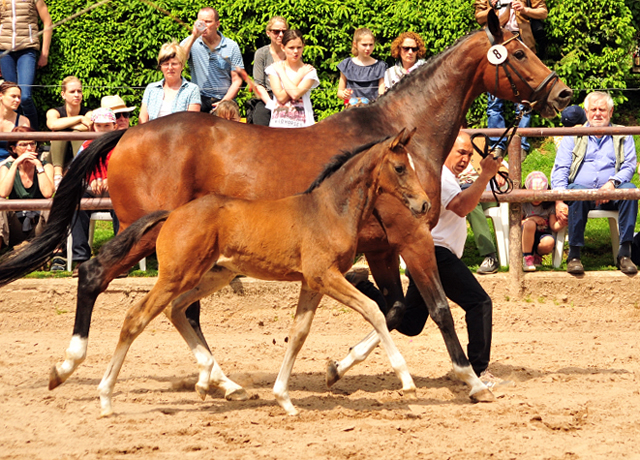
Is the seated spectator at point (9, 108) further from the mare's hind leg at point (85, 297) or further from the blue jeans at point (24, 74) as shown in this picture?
the mare's hind leg at point (85, 297)

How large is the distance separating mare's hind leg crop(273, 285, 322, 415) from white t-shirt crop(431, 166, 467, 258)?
1049 mm

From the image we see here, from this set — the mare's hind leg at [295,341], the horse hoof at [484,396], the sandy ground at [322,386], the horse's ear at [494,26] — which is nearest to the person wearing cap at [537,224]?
the sandy ground at [322,386]

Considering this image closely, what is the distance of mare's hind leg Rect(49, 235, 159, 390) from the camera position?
495 centimetres

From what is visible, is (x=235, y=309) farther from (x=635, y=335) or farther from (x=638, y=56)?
(x=638, y=56)

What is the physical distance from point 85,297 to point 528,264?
444 cm

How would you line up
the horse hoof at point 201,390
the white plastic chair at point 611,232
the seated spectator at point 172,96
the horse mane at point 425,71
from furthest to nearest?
the white plastic chair at point 611,232 → the seated spectator at point 172,96 → the horse mane at point 425,71 → the horse hoof at point 201,390

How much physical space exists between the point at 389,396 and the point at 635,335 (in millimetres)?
2695

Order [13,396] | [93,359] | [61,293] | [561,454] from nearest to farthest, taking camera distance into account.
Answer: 1. [561,454]
2. [13,396]
3. [93,359]
4. [61,293]

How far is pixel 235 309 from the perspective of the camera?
7.66 m

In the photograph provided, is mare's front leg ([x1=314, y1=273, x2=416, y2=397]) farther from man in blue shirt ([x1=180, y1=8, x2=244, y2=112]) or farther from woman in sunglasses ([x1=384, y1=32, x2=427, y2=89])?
woman in sunglasses ([x1=384, y1=32, x2=427, y2=89])

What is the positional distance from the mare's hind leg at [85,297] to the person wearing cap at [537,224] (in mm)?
4095

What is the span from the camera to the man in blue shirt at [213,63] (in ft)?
26.9

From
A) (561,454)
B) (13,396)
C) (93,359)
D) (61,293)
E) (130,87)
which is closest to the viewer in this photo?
(561,454)

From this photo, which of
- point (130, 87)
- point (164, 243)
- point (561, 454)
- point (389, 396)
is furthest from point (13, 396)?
point (130, 87)
